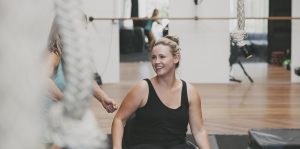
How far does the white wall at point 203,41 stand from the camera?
309 inches

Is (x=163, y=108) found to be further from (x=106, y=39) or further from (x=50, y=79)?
(x=106, y=39)

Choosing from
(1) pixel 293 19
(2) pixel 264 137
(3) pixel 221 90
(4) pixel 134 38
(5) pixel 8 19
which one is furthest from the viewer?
(4) pixel 134 38

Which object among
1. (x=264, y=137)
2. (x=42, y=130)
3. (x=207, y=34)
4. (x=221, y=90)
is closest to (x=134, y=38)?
(x=207, y=34)

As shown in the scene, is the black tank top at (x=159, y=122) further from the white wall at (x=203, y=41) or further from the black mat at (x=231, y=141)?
the white wall at (x=203, y=41)

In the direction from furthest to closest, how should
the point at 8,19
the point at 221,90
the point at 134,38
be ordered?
the point at 134,38 → the point at 221,90 → the point at 8,19

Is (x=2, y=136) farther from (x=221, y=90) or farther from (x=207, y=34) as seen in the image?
(x=207, y=34)

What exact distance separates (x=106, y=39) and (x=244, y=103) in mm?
2816

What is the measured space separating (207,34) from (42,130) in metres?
7.59

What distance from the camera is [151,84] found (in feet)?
7.71

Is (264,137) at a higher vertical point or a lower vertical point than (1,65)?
lower

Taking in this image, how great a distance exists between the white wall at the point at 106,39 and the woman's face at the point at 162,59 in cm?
547

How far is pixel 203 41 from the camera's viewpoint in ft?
26.1

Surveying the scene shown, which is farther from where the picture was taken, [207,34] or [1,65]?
[207,34]

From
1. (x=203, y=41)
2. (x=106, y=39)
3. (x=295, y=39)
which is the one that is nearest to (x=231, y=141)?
(x=203, y=41)
